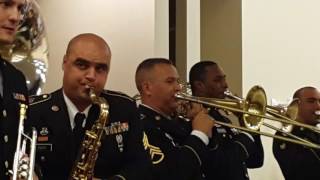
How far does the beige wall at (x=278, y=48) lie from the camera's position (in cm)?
521

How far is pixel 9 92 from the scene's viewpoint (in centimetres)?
190

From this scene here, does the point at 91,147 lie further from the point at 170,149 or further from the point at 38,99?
the point at 170,149

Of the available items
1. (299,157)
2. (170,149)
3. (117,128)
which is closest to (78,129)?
(117,128)

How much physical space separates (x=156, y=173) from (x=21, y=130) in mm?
965

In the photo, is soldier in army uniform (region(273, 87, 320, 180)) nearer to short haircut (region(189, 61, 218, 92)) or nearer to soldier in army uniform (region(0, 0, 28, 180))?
short haircut (region(189, 61, 218, 92))

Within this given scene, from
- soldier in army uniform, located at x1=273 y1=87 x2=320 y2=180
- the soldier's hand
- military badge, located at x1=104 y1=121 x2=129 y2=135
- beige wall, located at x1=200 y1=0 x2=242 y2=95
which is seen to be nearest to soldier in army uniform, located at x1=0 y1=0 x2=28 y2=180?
military badge, located at x1=104 y1=121 x2=129 y2=135

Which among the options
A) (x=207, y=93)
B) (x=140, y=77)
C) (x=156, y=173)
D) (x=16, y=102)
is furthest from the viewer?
(x=207, y=93)

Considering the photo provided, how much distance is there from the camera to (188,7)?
4.96 metres

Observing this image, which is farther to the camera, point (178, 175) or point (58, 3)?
point (58, 3)

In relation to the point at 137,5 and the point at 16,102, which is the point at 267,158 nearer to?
the point at 137,5

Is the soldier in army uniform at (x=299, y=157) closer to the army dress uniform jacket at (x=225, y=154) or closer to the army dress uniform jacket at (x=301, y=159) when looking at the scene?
the army dress uniform jacket at (x=301, y=159)

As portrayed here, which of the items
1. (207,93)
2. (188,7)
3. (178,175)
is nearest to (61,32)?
(188,7)

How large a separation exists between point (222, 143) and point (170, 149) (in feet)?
1.61

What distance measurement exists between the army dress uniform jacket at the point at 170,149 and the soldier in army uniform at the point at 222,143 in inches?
7.4
